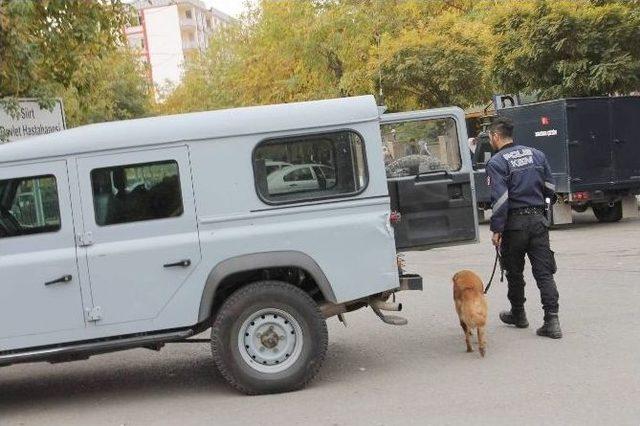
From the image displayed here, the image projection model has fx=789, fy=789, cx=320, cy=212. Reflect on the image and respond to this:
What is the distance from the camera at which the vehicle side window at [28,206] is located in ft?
18.4

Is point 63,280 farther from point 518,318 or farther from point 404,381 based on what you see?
point 518,318

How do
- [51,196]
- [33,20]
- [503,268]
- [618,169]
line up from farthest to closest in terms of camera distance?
[618,169] → [33,20] → [503,268] → [51,196]

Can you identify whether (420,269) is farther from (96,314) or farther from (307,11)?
(307,11)

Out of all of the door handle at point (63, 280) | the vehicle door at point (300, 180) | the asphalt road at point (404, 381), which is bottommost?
the asphalt road at point (404, 381)

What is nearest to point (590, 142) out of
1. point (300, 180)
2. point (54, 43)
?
point (54, 43)

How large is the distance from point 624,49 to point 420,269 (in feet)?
29.4

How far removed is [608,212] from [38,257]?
42.4 ft

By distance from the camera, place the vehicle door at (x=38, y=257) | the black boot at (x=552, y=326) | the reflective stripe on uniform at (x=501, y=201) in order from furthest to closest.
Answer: the black boot at (x=552, y=326)
the reflective stripe on uniform at (x=501, y=201)
the vehicle door at (x=38, y=257)

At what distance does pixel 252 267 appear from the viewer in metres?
5.68

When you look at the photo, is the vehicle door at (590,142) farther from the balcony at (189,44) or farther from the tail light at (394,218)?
the balcony at (189,44)

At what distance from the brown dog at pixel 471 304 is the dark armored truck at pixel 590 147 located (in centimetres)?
891

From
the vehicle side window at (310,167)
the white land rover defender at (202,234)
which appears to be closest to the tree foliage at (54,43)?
the white land rover defender at (202,234)

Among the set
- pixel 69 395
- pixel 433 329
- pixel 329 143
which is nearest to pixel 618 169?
pixel 433 329

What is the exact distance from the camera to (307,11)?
30.3 m
